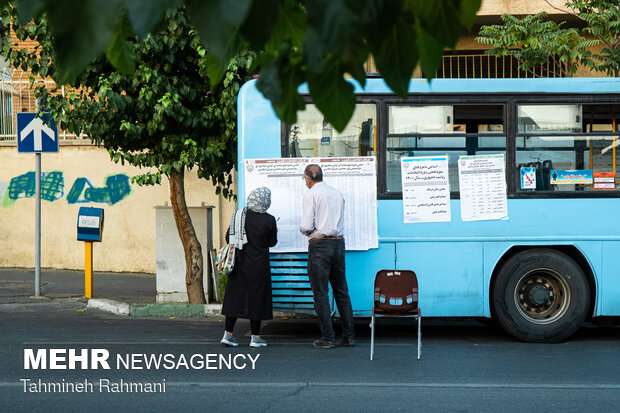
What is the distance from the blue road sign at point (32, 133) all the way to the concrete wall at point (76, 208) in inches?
113

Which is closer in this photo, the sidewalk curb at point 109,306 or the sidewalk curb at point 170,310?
the sidewalk curb at point 170,310

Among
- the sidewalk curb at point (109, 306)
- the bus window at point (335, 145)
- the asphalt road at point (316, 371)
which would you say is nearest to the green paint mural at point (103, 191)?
the sidewalk curb at point (109, 306)

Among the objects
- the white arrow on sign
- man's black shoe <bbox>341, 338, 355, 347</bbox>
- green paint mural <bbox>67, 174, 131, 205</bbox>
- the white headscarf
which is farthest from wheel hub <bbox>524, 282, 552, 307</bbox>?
green paint mural <bbox>67, 174, 131, 205</bbox>

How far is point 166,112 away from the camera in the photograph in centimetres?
948

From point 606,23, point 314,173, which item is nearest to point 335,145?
point 314,173

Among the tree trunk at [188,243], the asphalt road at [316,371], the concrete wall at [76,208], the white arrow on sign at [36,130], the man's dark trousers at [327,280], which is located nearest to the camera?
the asphalt road at [316,371]

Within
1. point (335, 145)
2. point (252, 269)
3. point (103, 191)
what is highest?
point (335, 145)

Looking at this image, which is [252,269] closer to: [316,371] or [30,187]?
[316,371]

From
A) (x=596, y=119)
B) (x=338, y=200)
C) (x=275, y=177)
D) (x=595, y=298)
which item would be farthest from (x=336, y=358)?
(x=596, y=119)

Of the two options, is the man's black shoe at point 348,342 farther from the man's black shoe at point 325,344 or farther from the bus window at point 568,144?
the bus window at point 568,144

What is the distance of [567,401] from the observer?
592 centimetres

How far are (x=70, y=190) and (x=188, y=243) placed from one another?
187 inches

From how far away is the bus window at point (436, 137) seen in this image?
28.3ft

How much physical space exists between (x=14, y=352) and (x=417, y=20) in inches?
265
